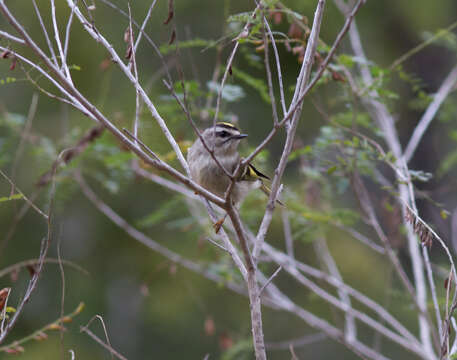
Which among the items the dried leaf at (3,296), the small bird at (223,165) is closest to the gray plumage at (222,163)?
the small bird at (223,165)

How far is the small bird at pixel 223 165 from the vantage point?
4.36 meters

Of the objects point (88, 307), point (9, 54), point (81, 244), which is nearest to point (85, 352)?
point (88, 307)

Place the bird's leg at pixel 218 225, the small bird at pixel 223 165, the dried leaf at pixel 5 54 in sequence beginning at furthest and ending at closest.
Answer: the small bird at pixel 223 165 < the bird's leg at pixel 218 225 < the dried leaf at pixel 5 54

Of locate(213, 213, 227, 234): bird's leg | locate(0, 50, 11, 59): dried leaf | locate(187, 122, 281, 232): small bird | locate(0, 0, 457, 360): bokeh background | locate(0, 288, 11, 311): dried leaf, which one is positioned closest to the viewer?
locate(0, 288, 11, 311): dried leaf

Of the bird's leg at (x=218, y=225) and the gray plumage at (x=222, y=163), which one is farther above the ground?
the bird's leg at (x=218, y=225)

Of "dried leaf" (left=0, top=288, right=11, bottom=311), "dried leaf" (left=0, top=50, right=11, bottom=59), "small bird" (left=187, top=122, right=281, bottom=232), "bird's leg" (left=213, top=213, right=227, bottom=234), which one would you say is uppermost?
"dried leaf" (left=0, top=50, right=11, bottom=59)

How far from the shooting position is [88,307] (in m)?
8.35

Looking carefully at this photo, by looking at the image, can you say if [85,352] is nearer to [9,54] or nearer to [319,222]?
[319,222]

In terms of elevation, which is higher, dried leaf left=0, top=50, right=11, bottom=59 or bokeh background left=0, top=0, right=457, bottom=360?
dried leaf left=0, top=50, right=11, bottom=59

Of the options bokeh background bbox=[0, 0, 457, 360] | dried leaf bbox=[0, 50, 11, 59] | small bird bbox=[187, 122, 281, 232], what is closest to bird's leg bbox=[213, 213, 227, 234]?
small bird bbox=[187, 122, 281, 232]

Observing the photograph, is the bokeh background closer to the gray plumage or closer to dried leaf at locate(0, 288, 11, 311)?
the gray plumage

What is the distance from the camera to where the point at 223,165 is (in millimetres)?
4477

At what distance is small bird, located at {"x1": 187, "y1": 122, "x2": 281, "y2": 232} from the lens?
436 cm

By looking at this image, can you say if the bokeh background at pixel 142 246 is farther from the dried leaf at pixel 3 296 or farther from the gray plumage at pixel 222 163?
the dried leaf at pixel 3 296
